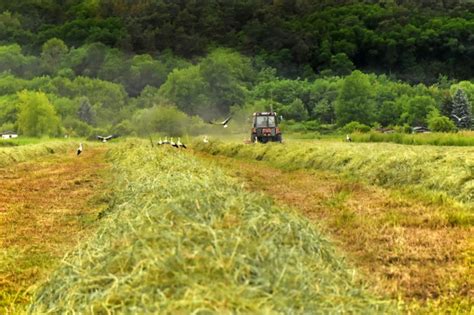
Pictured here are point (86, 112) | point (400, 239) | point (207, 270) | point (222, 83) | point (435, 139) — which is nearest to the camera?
point (207, 270)

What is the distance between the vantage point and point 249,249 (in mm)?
4160

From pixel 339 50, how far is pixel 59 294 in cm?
12256

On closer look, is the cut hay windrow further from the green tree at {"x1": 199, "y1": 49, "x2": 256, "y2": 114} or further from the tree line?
the green tree at {"x1": 199, "y1": 49, "x2": 256, "y2": 114}

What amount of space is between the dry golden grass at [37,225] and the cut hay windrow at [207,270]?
151 cm

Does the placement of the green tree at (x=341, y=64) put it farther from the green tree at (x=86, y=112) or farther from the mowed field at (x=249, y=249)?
the mowed field at (x=249, y=249)

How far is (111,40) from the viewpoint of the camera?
136000 millimetres

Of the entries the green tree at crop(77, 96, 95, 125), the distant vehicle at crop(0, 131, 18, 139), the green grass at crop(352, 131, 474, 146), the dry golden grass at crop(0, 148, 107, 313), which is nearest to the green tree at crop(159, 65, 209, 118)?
the green tree at crop(77, 96, 95, 125)

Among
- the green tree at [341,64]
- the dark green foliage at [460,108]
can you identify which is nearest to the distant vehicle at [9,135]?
the dark green foliage at [460,108]

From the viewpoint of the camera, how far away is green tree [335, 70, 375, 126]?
87.2 metres

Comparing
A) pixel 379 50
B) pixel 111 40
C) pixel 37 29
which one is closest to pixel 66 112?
pixel 111 40

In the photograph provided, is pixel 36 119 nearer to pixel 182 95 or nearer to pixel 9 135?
pixel 9 135

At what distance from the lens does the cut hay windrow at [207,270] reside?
3600mm

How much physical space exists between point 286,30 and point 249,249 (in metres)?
129

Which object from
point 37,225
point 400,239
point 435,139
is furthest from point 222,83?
point 400,239
